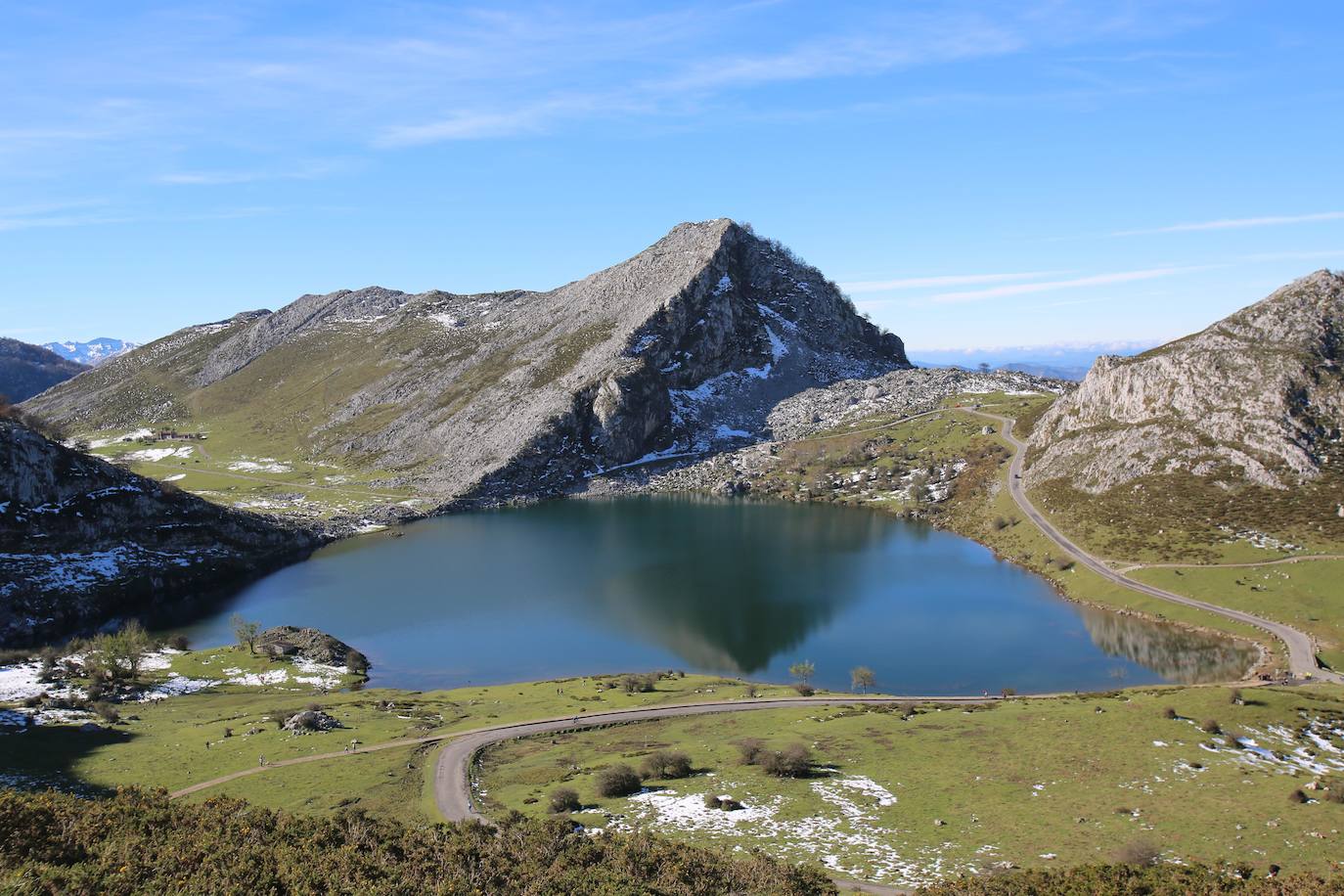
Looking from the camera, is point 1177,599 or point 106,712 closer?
point 106,712

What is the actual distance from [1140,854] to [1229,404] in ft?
351

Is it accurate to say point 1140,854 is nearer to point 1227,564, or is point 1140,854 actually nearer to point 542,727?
point 542,727

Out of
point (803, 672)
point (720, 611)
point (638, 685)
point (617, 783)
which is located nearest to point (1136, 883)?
point (617, 783)

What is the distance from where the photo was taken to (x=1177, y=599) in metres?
91.9

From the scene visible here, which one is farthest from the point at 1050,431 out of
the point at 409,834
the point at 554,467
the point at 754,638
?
the point at 409,834

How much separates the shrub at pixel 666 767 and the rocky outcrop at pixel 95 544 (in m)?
83.6

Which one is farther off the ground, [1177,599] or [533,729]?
[1177,599]

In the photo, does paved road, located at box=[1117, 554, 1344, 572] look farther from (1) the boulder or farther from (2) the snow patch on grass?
(1) the boulder

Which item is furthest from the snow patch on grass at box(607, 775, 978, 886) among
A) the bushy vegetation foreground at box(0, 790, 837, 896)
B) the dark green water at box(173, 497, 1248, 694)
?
Result: the dark green water at box(173, 497, 1248, 694)

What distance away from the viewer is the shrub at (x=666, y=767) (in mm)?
48344

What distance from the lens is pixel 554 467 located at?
198125mm

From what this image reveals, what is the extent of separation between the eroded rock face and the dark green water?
27.6 metres

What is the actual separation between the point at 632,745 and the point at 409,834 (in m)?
22.3

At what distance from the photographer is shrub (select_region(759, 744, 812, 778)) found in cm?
4809
